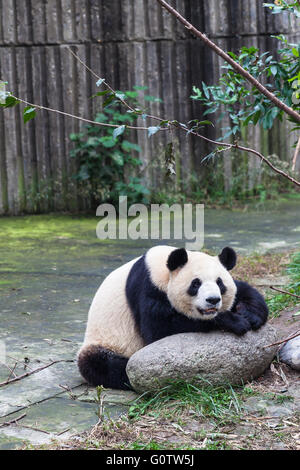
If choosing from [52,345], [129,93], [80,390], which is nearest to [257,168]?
[129,93]

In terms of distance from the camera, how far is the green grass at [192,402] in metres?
3.61

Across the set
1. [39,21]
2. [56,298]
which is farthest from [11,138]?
[56,298]

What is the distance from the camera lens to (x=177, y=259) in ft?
12.8

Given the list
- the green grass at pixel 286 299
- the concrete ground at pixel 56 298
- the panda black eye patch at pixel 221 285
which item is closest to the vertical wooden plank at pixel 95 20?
the concrete ground at pixel 56 298

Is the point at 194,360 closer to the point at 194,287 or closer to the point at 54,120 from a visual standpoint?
the point at 194,287

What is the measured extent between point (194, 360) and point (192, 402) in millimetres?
225

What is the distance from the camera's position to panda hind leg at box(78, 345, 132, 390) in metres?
4.09

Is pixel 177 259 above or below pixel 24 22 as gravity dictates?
below

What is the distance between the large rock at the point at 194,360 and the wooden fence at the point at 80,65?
21.7 ft

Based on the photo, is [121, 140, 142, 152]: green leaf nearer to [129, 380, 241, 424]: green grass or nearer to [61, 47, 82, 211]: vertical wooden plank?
[61, 47, 82, 211]: vertical wooden plank

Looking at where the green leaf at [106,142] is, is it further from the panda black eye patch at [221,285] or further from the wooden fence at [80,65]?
the panda black eye patch at [221,285]

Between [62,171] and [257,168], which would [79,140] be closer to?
[62,171]

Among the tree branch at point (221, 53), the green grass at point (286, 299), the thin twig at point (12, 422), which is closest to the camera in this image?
the tree branch at point (221, 53)
